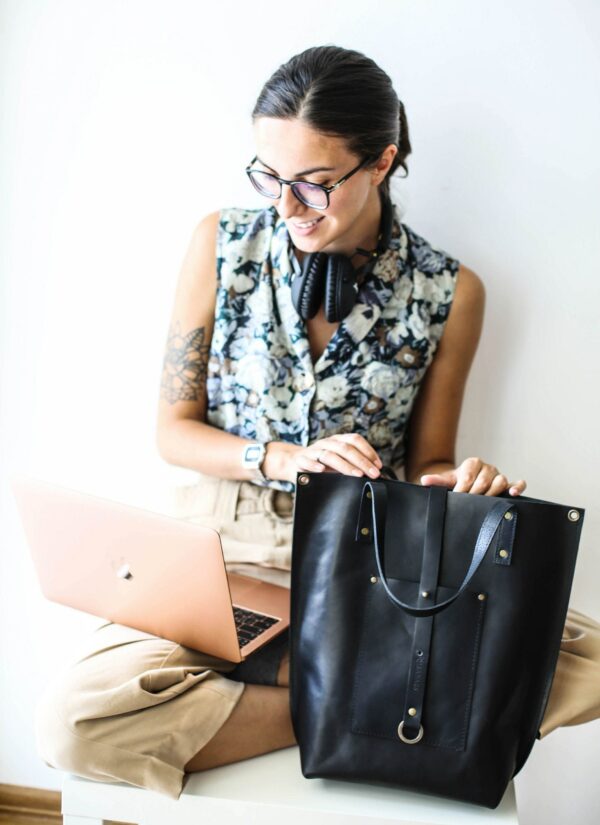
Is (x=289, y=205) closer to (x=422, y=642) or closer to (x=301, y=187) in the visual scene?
(x=301, y=187)

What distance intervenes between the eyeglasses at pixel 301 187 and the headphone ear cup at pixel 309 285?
0.36 ft

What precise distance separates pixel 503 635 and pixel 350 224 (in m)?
0.64

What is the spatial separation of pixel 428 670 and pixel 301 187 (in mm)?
685

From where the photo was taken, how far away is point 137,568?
1131mm

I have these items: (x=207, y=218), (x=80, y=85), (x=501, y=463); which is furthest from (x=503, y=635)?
(x=80, y=85)

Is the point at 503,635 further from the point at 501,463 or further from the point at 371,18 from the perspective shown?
the point at 371,18

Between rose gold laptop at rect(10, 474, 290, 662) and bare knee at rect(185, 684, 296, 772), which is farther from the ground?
rose gold laptop at rect(10, 474, 290, 662)

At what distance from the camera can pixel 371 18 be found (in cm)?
150

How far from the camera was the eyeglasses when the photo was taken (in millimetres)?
1277

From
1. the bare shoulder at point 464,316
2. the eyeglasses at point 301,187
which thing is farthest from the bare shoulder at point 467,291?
the eyeglasses at point 301,187

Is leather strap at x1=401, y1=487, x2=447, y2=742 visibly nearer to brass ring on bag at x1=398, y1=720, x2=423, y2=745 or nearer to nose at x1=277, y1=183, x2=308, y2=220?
brass ring on bag at x1=398, y1=720, x2=423, y2=745

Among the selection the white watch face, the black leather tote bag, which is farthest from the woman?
the black leather tote bag

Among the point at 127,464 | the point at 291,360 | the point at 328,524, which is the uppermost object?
the point at 291,360

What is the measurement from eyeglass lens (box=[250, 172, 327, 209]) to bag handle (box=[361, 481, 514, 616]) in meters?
0.44
